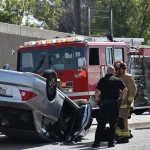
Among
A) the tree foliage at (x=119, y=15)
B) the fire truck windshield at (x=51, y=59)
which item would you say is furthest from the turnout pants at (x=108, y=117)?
the tree foliage at (x=119, y=15)

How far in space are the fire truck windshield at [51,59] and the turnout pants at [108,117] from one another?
342 centimetres

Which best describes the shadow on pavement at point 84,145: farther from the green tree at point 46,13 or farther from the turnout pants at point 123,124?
the green tree at point 46,13

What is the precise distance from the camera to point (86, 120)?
38.7 feet

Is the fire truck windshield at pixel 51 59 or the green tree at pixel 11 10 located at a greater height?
the green tree at pixel 11 10

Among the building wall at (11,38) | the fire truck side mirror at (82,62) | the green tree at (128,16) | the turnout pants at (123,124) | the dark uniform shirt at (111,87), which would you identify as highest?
the green tree at (128,16)

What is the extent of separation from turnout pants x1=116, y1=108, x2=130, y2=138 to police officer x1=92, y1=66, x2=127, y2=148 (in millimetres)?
715

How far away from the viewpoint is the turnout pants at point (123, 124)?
1186cm

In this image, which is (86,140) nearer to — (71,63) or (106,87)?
(106,87)

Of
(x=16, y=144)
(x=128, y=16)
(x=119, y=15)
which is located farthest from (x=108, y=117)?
(x=119, y=15)

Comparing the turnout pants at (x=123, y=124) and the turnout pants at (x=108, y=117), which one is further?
the turnout pants at (x=123, y=124)

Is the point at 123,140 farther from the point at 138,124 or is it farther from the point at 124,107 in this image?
the point at 138,124

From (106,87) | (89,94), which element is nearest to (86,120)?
Result: (106,87)

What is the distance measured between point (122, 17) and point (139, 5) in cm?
149

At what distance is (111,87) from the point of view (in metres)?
11.1
